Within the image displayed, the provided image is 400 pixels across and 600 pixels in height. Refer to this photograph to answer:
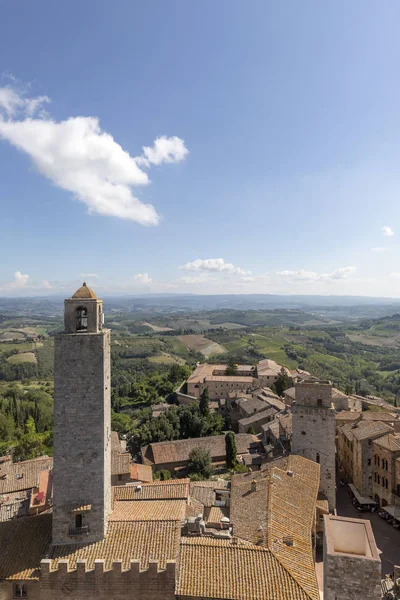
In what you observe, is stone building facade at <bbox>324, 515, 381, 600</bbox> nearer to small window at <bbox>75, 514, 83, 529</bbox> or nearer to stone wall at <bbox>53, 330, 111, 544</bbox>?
stone wall at <bbox>53, 330, 111, 544</bbox>

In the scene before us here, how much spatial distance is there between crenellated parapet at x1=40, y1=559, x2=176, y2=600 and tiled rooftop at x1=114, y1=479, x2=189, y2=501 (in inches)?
267

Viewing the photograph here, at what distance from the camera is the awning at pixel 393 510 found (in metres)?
24.5

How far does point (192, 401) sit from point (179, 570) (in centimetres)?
5032

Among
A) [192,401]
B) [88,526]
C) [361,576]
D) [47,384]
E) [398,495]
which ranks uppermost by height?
[361,576]

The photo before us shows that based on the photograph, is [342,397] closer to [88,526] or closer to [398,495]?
[398,495]

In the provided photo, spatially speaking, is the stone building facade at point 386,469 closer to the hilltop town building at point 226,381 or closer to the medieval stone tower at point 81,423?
the medieval stone tower at point 81,423

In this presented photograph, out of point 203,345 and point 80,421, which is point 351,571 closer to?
point 80,421

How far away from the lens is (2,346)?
6467 inches

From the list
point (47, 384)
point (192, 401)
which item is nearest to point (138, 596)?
point (192, 401)

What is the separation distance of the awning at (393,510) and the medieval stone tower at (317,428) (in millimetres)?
3769

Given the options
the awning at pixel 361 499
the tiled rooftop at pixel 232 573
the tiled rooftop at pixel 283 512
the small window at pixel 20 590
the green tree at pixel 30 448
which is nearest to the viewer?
the tiled rooftop at pixel 232 573

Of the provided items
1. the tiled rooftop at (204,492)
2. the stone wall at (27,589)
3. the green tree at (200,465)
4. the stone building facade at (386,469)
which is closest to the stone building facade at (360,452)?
the stone building facade at (386,469)

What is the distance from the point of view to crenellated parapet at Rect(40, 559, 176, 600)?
45.0 feet

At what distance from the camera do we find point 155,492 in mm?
21484
